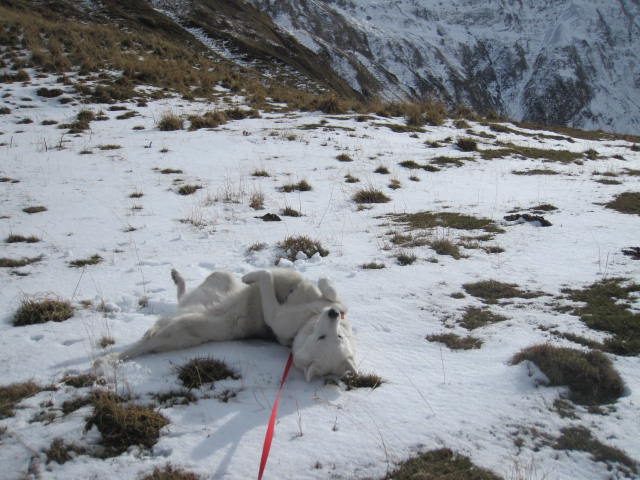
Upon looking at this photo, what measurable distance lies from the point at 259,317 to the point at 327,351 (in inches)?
34.5

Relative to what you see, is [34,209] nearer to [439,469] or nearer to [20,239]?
[20,239]

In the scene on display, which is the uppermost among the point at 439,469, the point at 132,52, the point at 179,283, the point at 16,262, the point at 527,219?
the point at 132,52

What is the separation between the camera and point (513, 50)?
116812 millimetres

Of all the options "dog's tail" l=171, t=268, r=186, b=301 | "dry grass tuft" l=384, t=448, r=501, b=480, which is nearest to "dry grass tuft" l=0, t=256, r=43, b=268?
"dog's tail" l=171, t=268, r=186, b=301

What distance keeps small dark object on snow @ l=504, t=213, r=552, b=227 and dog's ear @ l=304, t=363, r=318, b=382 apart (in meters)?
5.40

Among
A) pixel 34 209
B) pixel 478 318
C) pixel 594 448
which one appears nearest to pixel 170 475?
pixel 594 448

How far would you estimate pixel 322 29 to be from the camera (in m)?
81.6

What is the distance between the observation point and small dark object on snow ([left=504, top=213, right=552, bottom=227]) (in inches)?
260

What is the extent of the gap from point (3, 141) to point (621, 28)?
15280 centimetres

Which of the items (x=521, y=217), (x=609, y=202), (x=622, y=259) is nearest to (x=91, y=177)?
(x=521, y=217)

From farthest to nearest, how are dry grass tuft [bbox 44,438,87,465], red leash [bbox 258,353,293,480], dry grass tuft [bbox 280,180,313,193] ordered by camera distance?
dry grass tuft [bbox 280,180,313,193]
dry grass tuft [bbox 44,438,87,465]
red leash [bbox 258,353,293,480]

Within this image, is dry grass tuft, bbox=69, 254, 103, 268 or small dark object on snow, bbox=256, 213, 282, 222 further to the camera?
small dark object on snow, bbox=256, 213, 282, 222

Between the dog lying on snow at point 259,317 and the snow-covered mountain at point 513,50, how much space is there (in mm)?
88983

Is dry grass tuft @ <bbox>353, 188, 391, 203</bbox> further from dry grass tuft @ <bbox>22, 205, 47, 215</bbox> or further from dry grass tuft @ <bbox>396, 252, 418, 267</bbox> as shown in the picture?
dry grass tuft @ <bbox>22, 205, 47, 215</bbox>
